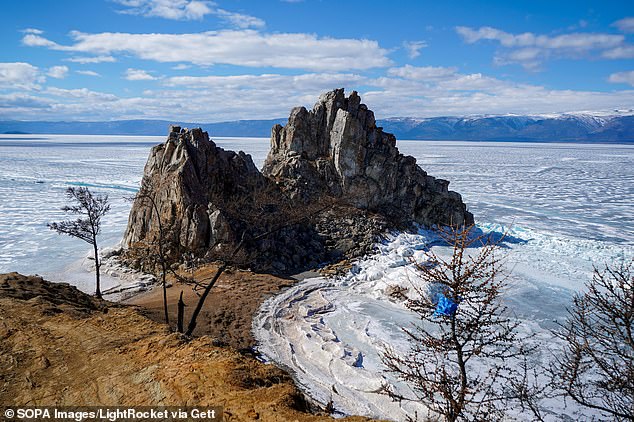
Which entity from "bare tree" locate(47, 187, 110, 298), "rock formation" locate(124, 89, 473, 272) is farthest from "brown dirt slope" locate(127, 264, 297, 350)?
"bare tree" locate(47, 187, 110, 298)

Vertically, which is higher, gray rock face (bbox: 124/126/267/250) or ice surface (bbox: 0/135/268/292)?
gray rock face (bbox: 124/126/267/250)

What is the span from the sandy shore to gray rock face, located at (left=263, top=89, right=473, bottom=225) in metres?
10.3

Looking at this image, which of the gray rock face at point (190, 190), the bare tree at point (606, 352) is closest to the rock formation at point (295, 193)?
the gray rock face at point (190, 190)

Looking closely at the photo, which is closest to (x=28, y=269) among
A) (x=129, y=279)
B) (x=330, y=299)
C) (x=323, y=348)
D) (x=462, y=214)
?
(x=129, y=279)

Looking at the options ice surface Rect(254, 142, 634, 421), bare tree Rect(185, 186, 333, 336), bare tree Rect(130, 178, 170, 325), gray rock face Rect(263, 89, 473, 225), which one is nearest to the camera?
ice surface Rect(254, 142, 634, 421)

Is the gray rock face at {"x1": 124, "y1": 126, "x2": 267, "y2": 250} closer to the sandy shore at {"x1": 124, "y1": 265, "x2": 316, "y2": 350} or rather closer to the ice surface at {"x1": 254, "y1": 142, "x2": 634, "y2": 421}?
the sandy shore at {"x1": 124, "y1": 265, "x2": 316, "y2": 350}

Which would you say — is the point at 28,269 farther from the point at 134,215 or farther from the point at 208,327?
the point at 208,327

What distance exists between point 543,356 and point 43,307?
1389cm

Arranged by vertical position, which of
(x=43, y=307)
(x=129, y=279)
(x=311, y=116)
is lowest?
(x=129, y=279)

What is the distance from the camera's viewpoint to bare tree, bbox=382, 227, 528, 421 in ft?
21.4

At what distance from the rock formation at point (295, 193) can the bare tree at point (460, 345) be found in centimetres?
529

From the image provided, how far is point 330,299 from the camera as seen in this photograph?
58.4 ft

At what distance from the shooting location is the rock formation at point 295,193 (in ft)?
68.7

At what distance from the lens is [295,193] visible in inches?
1115
